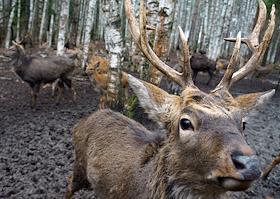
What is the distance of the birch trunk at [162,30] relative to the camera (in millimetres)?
8086

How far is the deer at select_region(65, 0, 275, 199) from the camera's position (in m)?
2.77

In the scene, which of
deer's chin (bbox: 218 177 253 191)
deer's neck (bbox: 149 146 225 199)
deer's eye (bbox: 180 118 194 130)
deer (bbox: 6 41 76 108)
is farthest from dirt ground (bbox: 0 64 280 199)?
deer's chin (bbox: 218 177 253 191)

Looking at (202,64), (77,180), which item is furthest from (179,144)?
(202,64)

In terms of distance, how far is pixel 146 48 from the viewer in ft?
12.7

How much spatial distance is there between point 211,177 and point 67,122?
616 cm

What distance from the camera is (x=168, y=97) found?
11.5 ft

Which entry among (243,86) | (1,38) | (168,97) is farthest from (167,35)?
(1,38)

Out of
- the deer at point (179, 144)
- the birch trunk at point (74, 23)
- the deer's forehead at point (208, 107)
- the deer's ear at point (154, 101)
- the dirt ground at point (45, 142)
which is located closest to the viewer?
the deer at point (179, 144)

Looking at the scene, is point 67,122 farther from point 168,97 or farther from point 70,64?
point 168,97

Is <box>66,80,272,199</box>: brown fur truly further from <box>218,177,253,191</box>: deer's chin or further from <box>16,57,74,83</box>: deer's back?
<box>16,57,74,83</box>: deer's back

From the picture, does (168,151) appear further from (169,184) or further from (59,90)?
(59,90)

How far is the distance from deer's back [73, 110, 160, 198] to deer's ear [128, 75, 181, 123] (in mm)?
395

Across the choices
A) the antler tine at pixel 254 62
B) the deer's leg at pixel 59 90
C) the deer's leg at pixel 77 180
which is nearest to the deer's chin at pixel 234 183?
the antler tine at pixel 254 62

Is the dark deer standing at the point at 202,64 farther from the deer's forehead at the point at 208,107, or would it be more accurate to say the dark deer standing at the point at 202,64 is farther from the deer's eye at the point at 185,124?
the deer's eye at the point at 185,124
